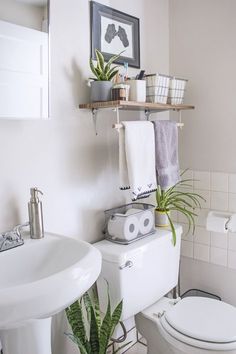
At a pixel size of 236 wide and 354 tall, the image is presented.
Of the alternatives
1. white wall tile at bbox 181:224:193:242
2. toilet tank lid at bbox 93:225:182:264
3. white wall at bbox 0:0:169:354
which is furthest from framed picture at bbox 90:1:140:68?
white wall tile at bbox 181:224:193:242

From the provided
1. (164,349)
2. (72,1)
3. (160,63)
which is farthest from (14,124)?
(164,349)

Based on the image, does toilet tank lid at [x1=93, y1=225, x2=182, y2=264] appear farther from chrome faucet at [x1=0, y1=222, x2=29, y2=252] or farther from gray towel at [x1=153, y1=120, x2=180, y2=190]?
chrome faucet at [x1=0, y1=222, x2=29, y2=252]

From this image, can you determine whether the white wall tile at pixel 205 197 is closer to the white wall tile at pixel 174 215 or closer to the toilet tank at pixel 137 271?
the white wall tile at pixel 174 215

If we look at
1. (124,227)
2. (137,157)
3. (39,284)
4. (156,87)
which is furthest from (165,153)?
(39,284)

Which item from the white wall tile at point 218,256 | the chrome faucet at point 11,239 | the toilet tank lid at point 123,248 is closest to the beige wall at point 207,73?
the white wall tile at point 218,256

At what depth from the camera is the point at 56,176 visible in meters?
1.55

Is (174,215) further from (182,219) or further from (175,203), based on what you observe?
(175,203)

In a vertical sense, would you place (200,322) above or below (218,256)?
below

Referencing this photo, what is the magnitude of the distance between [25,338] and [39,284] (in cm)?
38

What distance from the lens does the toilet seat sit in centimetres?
144

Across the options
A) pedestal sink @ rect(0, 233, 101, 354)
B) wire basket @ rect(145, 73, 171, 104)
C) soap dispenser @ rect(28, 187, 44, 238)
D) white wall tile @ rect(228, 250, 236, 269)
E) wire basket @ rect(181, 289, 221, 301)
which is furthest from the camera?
wire basket @ rect(181, 289, 221, 301)

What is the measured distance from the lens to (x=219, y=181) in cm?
203

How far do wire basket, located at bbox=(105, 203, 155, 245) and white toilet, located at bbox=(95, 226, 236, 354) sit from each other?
0.04 m

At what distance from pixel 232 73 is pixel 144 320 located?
56.8 inches
